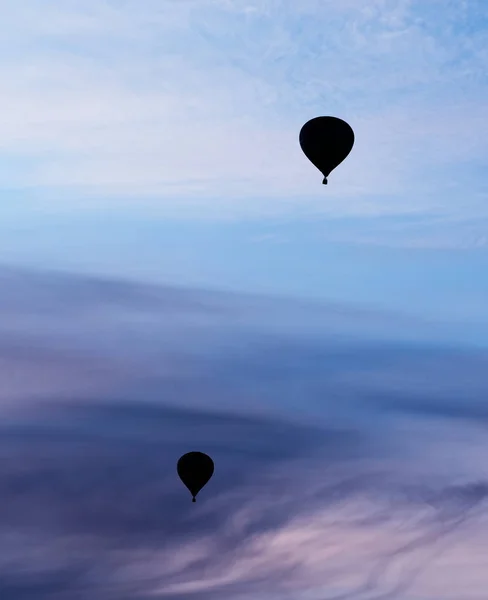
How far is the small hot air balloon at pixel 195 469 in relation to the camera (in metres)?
87.2

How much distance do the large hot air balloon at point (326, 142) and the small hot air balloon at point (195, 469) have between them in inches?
980

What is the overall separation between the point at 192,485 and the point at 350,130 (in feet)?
91.0

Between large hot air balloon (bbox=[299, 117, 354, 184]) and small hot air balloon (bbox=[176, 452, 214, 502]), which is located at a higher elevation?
large hot air balloon (bbox=[299, 117, 354, 184])

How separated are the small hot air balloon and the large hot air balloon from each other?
81.6ft

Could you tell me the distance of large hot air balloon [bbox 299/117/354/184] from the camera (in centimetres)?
7250

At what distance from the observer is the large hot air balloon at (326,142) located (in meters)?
72.5

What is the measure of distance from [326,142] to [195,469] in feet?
87.2

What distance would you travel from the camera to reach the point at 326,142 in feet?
238

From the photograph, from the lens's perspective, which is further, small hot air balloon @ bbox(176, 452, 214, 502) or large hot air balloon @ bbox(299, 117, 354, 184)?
small hot air balloon @ bbox(176, 452, 214, 502)

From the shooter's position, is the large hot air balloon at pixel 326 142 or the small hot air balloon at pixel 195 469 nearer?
the large hot air balloon at pixel 326 142

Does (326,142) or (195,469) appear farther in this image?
(195,469)

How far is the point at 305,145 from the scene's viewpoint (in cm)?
7312

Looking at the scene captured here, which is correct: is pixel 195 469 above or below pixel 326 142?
below

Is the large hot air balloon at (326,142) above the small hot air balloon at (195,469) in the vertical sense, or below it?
above
